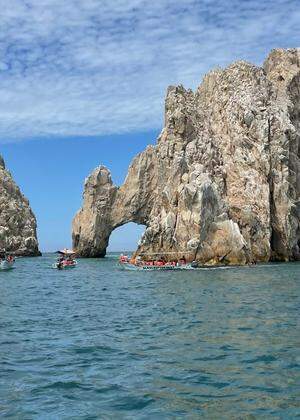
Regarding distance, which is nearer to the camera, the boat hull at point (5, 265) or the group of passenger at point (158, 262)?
the group of passenger at point (158, 262)

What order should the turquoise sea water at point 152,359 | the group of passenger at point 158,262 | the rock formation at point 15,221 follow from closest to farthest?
1. the turquoise sea water at point 152,359
2. the group of passenger at point 158,262
3. the rock formation at point 15,221

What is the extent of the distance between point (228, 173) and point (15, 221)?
225 feet

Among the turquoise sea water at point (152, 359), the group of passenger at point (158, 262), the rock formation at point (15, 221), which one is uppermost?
the rock formation at point (15, 221)

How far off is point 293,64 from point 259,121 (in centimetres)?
2347

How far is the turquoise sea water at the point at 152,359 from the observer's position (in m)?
11.5

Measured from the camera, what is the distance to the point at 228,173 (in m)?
87.1

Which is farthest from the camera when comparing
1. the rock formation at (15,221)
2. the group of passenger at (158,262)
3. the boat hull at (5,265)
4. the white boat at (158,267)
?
the rock formation at (15,221)

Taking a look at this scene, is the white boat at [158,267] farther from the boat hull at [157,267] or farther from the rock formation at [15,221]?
the rock formation at [15,221]

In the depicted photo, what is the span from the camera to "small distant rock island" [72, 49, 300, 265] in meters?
70.9

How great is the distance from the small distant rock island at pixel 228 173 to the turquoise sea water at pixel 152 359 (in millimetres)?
39732

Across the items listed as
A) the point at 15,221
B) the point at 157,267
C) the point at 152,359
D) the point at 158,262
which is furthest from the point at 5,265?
the point at 15,221

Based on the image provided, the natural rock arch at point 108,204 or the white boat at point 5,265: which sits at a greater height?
the natural rock arch at point 108,204

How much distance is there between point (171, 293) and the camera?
120 feet

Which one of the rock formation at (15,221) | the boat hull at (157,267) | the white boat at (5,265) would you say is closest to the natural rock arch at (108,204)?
the rock formation at (15,221)
